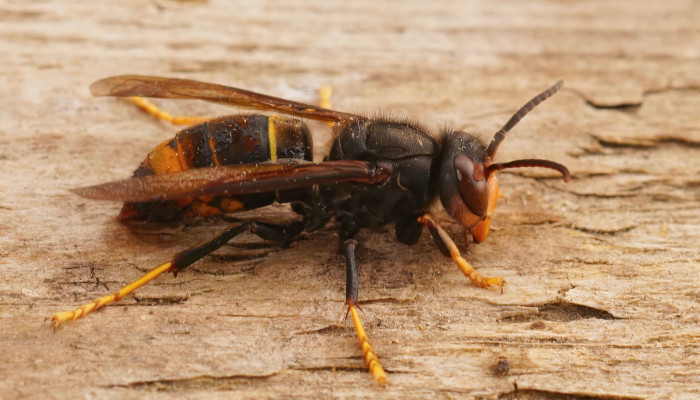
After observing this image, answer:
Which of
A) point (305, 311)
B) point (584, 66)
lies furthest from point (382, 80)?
point (305, 311)

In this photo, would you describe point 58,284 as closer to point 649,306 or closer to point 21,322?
point 21,322

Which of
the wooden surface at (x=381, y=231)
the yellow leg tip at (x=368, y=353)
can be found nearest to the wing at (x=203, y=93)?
the wooden surface at (x=381, y=231)

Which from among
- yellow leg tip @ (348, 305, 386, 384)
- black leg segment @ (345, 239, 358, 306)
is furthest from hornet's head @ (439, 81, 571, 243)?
yellow leg tip @ (348, 305, 386, 384)

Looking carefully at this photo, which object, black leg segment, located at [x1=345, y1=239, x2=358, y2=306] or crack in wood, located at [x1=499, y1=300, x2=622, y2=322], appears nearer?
black leg segment, located at [x1=345, y1=239, x2=358, y2=306]

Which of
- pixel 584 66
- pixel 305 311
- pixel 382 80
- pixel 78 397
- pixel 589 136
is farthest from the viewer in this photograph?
pixel 584 66

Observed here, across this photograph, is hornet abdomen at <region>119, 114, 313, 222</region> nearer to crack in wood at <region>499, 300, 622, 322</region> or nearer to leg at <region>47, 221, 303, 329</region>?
leg at <region>47, 221, 303, 329</region>

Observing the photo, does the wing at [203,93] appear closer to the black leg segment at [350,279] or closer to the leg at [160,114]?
the leg at [160,114]
